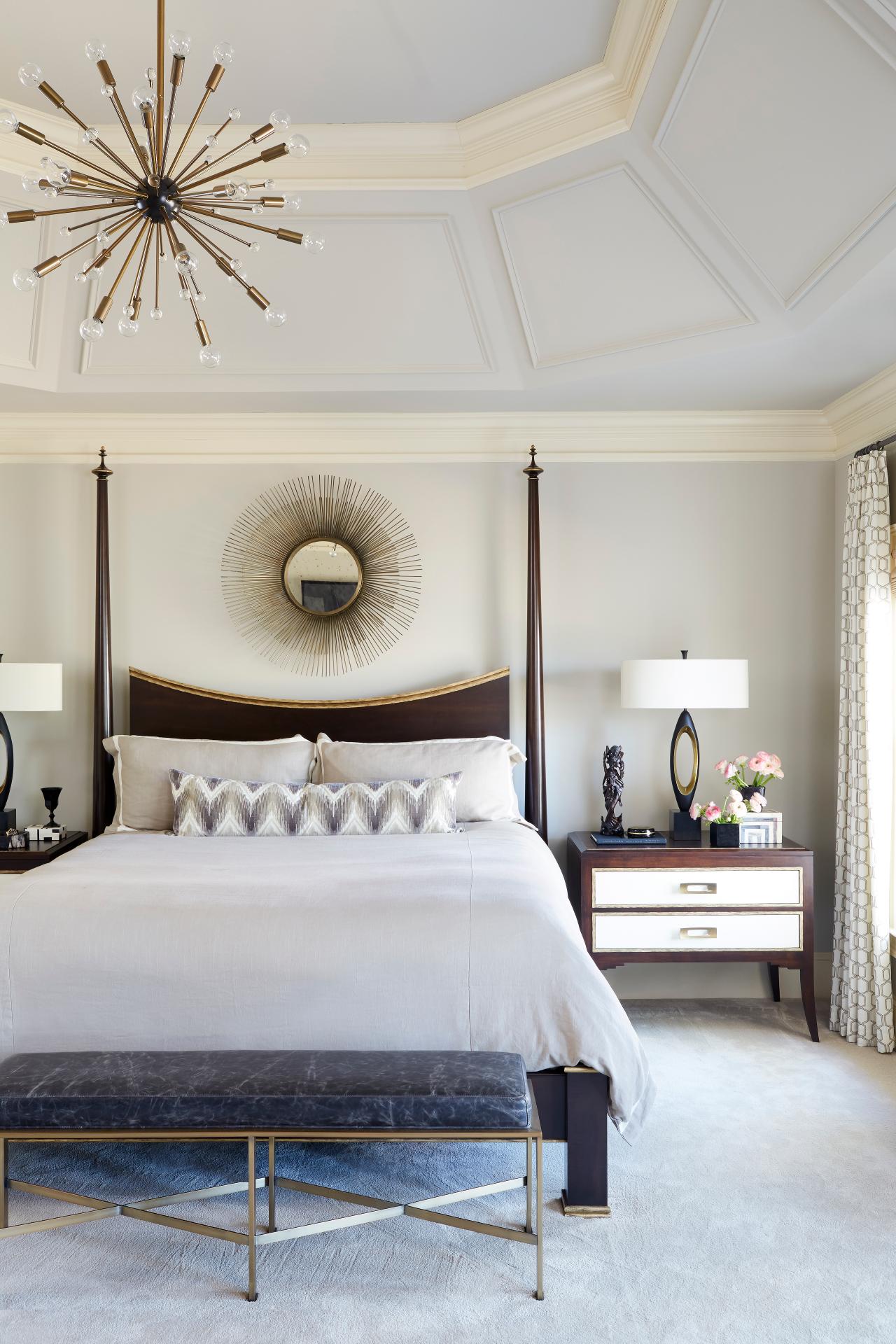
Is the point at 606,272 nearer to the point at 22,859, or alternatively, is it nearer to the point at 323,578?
the point at 323,578

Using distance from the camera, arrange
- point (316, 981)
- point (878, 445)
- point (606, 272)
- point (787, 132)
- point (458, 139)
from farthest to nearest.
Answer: point (878, 445)
point (606, 272)
point (458, 139)
point (787, 132)
point (316, 981)

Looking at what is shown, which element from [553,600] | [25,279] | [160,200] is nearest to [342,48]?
[160,200]

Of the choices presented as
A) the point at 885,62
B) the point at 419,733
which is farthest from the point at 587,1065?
the point at 885,62

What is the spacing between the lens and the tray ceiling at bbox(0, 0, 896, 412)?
2680 millimetres

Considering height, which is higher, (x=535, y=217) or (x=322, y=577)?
(x=535, y=217)

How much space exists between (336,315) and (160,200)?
73.1 inches

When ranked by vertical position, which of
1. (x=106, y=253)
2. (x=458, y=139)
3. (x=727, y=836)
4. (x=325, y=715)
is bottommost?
(x=727, y=836)

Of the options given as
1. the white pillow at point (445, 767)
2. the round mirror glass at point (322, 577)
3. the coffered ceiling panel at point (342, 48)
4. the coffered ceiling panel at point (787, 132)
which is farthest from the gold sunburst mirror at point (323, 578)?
the coffered ceiling panel at point (787, 132)

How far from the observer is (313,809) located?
3855mm

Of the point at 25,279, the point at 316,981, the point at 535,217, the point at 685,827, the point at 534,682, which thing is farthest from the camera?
the point at 534,682

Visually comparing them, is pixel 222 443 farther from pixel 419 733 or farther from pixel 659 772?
Answer: pixel 659 772

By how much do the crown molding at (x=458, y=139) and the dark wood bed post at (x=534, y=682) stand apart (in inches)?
56.4

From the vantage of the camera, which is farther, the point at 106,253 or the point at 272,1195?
the point at 272,1195

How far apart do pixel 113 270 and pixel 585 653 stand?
256 centimetres
